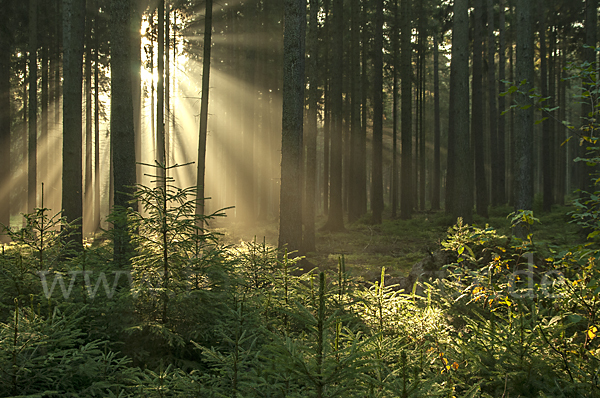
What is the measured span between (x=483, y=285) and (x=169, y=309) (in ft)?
9.99

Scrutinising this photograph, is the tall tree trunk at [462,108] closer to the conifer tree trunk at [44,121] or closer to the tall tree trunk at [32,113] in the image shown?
the tall tree trunk at [32,113]

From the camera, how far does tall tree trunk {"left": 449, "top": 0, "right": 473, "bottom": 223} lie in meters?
A: 13.1

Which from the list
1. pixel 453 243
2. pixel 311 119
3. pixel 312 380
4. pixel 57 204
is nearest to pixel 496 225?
pixel 311 119

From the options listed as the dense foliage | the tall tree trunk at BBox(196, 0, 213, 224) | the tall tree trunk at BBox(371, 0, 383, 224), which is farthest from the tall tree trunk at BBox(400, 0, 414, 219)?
the dense foliage

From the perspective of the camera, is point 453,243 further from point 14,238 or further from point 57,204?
point 57,204

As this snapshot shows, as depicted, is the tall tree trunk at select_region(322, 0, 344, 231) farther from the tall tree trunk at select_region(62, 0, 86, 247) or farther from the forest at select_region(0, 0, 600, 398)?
the tall tree trunk at select_region(62, 0, 86, 247)

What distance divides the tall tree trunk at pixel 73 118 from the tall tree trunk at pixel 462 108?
1132cm

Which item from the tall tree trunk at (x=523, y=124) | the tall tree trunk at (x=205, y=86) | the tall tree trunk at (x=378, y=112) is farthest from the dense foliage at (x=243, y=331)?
the tall tree trunk at (x=378, y=112)

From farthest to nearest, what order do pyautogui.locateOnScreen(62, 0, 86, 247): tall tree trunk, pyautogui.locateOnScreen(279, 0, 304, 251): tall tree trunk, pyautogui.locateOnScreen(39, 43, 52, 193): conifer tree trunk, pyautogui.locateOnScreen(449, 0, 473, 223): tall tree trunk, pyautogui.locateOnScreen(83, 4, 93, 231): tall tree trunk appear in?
pyautogui.locateOnScreen(83, 4, 93, 231): tall tree trunk → pyautogui.locateOnScreen(39, 43, 52, 193): conifer tree trunk → pyautogui.locateOnScreen(449, 0, 473, 223): tall tree trunk → pyautogui.locateOnScreen(62, 0, 86, 247): tall tree trunk → pyautogui.locateOnScreen(279, 0, 304, 251): tall tree trunk

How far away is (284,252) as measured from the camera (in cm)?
609

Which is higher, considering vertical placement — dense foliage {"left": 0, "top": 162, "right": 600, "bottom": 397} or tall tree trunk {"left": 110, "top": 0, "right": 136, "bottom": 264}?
tall tree trunk {"left": 110, "top": 0, "right": 136, "bottom": 264}

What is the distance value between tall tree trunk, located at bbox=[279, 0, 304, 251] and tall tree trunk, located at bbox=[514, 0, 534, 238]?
19.5ft

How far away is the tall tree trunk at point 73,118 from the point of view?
902cm

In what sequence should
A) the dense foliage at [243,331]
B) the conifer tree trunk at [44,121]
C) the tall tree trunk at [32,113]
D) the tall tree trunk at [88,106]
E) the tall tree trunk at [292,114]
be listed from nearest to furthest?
1. the dense foliage at [243,331]
2. the tall tree trunk at [292,114]
3. the tall tree trunk at [32,113]
4. the conifer tree trunk at [44,121]
5. the tall tree trunk at [88,106]
